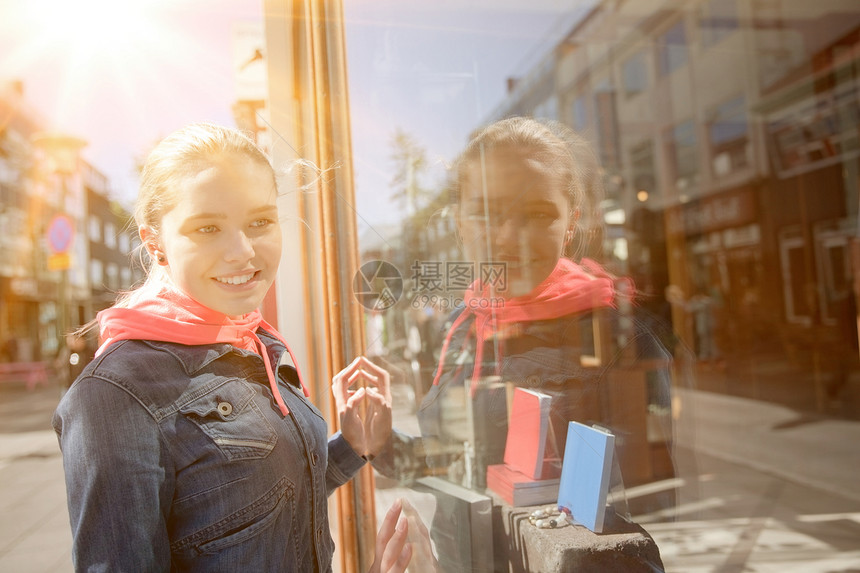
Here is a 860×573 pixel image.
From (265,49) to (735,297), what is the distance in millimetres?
10005

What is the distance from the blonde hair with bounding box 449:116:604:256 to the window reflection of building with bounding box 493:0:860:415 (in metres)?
5.82

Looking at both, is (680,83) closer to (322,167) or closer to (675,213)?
(675,213)

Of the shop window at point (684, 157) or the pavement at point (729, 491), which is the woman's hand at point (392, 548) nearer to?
the pavement at point (729, 491)

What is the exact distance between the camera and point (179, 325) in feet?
3.46

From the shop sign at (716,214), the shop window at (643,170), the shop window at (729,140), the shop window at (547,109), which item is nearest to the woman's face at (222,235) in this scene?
the shop window at (547,109)

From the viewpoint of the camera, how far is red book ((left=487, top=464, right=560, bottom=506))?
1433mm

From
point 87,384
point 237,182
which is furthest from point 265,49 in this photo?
point 87,384

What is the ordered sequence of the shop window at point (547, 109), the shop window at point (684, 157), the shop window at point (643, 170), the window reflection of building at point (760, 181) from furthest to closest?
1. the shop window at point (684, 157)
2. the shop window at point (643, 170)
3. the window reflection of building at point (760, 181)
4. the shop window at point (547, 109)

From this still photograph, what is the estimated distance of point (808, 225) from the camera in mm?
9484

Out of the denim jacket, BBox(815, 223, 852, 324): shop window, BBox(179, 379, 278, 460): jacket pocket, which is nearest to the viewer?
the denim jacket

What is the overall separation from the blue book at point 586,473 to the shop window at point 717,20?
7256mm

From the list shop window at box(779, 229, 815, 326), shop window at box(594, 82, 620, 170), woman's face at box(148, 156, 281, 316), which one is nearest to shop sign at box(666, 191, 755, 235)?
shop window at box(779, 229, 815, 326)

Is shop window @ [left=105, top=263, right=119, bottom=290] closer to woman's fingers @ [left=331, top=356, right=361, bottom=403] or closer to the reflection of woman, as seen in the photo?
woman's fingers @ [left=331, top=356, right=361, bottom=403]

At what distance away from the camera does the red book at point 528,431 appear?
1432 millimetres
